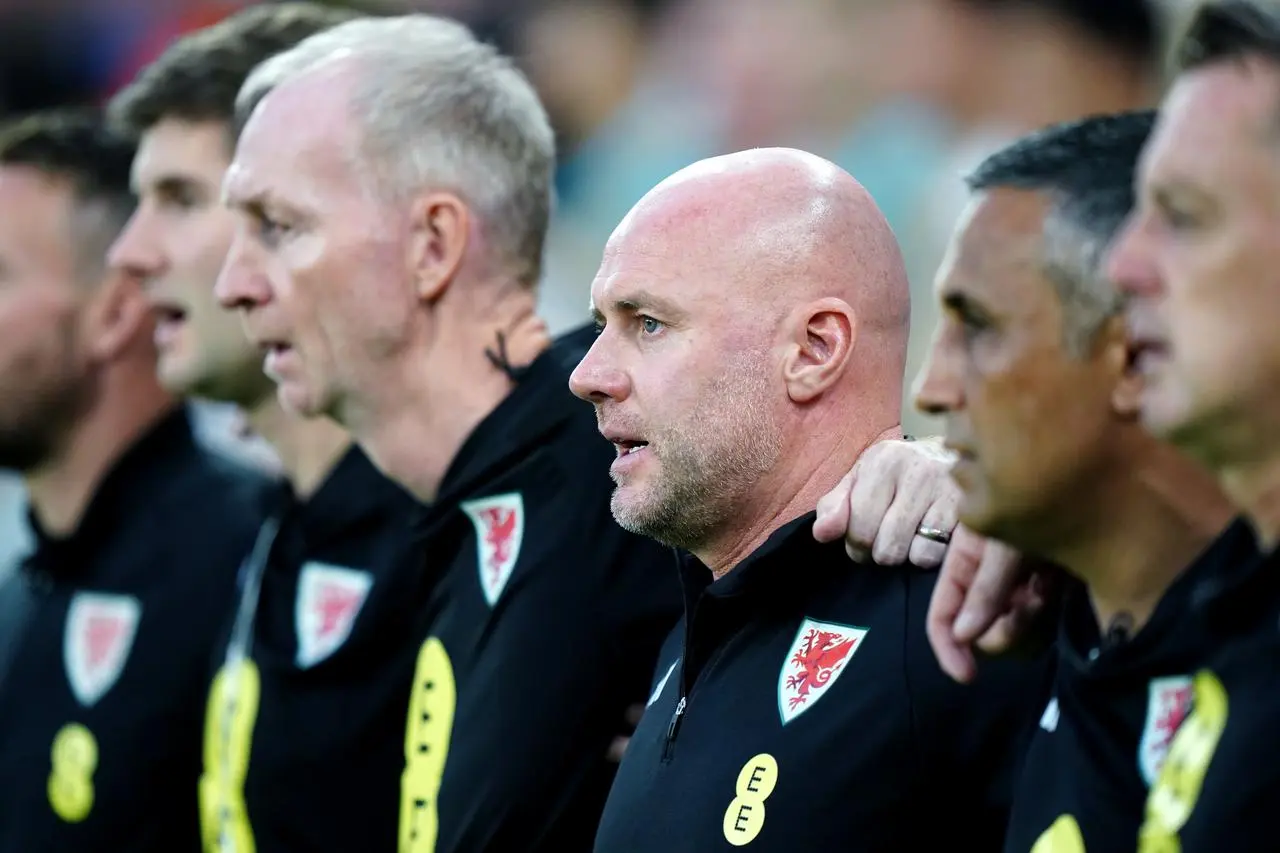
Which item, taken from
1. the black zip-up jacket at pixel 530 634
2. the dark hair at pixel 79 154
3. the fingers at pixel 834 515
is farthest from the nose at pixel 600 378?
the dark hair at pixel 79 154

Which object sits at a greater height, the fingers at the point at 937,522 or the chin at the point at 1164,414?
the chin at the point at 1164,414

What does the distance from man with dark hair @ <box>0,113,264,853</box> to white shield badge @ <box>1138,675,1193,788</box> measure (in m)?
2.70

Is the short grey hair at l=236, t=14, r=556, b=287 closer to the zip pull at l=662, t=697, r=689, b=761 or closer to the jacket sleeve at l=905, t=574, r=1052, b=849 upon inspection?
the zip pull at l=662, t=697, r=689, b=761

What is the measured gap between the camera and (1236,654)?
202cm

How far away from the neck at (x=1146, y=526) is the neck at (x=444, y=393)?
157 centimetres

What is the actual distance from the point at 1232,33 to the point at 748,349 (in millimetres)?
988

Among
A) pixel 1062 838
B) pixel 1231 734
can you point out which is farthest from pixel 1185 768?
pixel 1062 838

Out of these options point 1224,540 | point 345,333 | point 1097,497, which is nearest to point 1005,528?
point 1097,497

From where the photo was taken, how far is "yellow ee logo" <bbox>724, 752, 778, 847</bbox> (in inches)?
103

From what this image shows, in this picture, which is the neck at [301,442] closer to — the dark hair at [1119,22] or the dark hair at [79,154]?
the dark hair at [79,154]

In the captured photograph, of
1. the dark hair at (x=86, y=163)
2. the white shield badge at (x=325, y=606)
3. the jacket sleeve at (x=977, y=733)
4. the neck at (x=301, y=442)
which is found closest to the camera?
the jacket sleeve at (x=977, y=733)

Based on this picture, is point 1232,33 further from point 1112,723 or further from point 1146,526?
point 1112,723

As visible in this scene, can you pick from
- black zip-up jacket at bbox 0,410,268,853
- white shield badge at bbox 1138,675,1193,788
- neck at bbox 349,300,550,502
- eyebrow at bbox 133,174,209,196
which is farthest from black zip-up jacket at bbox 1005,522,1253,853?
eyebrow at bbox 133,174,209,196

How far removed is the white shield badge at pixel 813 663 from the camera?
268 cm
